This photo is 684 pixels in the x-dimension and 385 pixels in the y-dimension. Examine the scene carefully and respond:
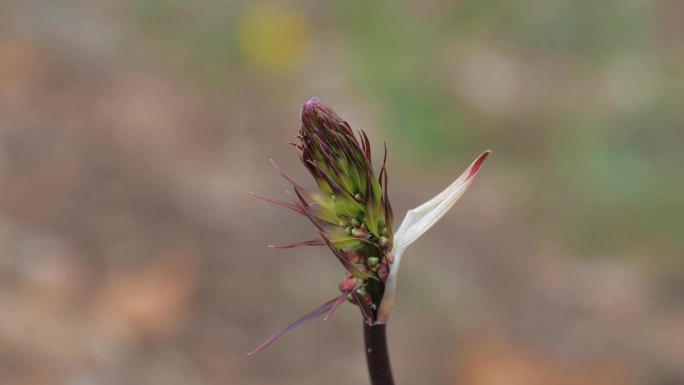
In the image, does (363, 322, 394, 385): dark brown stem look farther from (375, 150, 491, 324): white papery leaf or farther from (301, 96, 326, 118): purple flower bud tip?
(301, 96, 326, 118): purple flower bud tip

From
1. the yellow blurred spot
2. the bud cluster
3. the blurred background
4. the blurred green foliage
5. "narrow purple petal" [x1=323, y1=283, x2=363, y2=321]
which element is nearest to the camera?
"narrow purple petal" [x1=323, y1=283, x2=363, y2=321]

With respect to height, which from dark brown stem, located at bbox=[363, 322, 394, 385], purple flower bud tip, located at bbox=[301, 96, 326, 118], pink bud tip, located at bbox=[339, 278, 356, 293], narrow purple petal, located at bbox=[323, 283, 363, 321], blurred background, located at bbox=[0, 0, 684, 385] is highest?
blurred background, located at bbox=[0, 0, 684, 385]

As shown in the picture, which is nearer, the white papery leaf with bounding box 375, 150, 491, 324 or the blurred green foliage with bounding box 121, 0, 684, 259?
the white papery leaf with bounding box 375, 150, 491, 324

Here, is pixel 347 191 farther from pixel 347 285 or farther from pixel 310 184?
pixel 310 184

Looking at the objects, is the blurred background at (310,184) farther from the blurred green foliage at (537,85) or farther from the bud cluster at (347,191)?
the bud cluster at (347,191)

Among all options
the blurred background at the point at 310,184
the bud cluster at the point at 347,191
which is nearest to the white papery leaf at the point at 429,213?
the bud cluster at the point at 347,191

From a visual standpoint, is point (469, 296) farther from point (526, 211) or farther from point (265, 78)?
point (265, 78)

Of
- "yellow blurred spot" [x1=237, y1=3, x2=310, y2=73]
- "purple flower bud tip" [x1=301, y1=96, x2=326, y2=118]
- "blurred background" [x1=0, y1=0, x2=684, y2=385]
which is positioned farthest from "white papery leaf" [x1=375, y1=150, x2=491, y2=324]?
"yellow blurred spot" [x1=237, y1=3, x2=310, y2=73]
